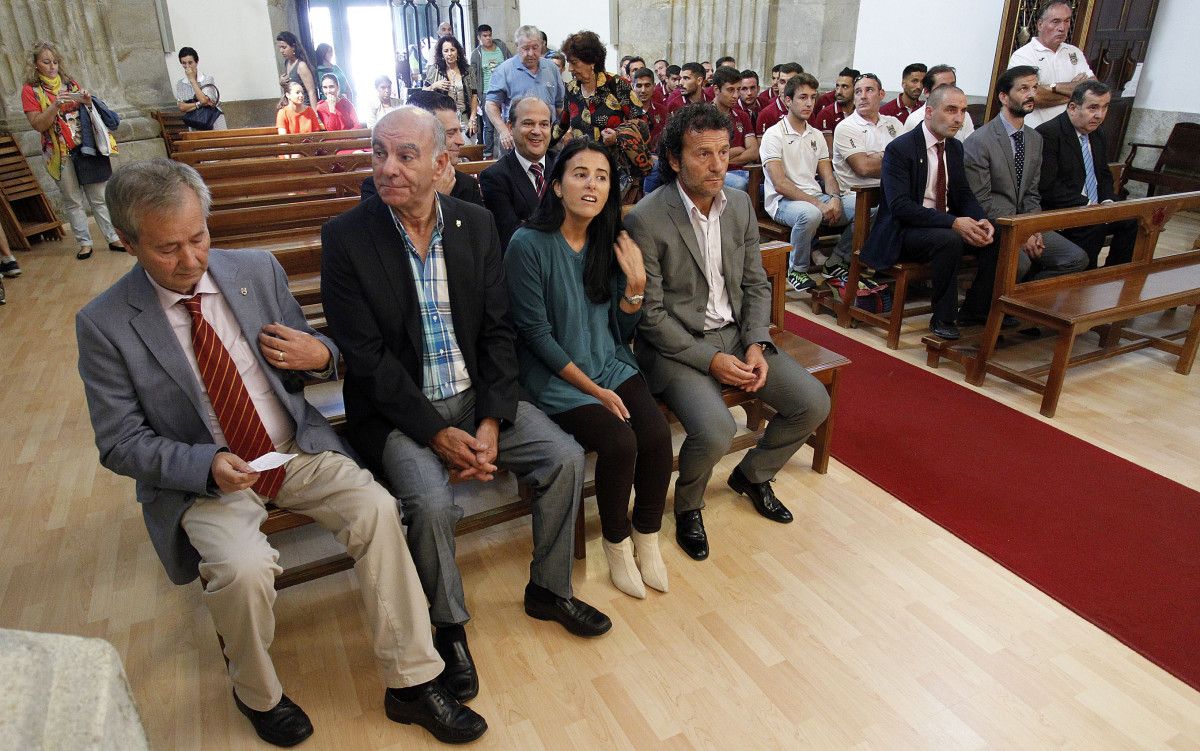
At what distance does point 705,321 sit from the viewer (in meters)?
2.46

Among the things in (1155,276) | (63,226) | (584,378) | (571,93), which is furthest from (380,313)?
(63,226)

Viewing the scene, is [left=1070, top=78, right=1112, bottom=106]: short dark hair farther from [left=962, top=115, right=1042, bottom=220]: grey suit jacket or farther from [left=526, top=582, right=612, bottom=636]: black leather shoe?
[left=526, top=582, right=612, bottom=636]: black leather shoe

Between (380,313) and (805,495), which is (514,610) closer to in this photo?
(380,313)

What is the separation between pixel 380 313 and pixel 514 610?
0.90m

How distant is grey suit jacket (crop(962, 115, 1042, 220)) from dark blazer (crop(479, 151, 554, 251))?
2.31m

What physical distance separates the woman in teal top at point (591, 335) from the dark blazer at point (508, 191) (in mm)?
823

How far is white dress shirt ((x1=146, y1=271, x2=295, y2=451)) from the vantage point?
5.50ft

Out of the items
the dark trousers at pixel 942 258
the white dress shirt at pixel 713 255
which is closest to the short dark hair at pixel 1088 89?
the dark trousers at pixel 942 258

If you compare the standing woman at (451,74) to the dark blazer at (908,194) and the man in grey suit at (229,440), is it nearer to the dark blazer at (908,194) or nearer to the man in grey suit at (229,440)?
the dark blazer at (908,194)

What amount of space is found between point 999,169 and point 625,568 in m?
3.02

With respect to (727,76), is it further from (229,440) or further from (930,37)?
(229,440)

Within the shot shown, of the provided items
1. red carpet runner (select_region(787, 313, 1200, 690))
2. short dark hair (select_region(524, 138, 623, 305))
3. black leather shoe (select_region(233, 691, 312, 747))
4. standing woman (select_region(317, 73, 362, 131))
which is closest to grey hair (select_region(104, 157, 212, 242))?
short dark hair (select_region(524, 138, 623, 305))

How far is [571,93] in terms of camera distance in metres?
4.07

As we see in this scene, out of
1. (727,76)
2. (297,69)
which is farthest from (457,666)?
(297,69)
